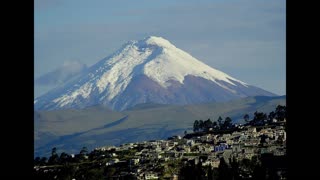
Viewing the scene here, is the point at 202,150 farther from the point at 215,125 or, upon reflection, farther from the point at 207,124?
the point at 215,125

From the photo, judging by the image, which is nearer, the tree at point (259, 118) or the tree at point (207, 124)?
the tree at point (259, 118)

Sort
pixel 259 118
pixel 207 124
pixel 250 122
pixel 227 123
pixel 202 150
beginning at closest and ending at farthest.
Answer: pixel 202 150 < pixel 259 118 < pixel 227 123 < pixel 207 124 < pixel 250 122

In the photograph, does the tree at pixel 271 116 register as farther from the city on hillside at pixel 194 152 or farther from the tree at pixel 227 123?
Answer: the tree at pixel 227 123

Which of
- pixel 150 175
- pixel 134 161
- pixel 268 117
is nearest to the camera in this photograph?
pixel 150 175

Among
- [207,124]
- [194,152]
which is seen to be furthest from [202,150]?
[207,124]

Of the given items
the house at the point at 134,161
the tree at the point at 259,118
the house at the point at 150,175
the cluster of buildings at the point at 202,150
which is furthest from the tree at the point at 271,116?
the house at the point at 150,175

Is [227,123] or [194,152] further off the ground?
[227,123]

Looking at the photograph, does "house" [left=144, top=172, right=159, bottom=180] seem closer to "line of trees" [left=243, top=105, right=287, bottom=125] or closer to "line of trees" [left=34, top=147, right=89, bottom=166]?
"line of trees" [left=34, top=147, right=89, bottom=166]

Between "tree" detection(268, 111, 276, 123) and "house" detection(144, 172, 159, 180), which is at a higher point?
"tree" detection(268, 111, 276, 123)

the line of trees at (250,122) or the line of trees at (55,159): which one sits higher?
the line of trees at (250,122)

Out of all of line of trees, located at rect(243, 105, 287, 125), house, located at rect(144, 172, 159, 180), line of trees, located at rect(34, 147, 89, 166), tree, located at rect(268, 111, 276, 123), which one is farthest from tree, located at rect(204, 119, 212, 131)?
line of trees, located at rect(34, 147, 89, 166)
